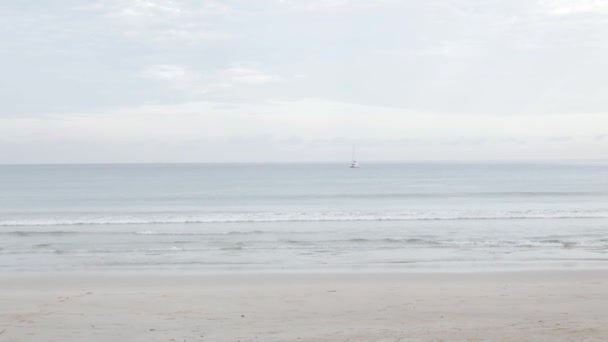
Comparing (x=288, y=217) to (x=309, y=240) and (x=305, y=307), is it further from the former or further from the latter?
(x=305, y=307)

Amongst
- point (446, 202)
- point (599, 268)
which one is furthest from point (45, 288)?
point (446, 202)

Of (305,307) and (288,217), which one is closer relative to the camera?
(305,307)

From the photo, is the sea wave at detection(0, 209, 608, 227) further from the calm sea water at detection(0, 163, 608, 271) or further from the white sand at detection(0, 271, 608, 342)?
the white sand at detection(0, 271, 608, 342)

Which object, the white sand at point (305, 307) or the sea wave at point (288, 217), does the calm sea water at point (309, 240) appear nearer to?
the sea wave at point (288, 217)

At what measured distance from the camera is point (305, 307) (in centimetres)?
966

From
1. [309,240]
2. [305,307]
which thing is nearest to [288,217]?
[309,240]

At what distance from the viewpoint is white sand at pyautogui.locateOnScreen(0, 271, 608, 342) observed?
7.90 meters

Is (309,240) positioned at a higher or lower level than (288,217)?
higher

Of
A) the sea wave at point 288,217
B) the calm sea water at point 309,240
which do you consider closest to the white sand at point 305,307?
the calm sea water at point 309,240

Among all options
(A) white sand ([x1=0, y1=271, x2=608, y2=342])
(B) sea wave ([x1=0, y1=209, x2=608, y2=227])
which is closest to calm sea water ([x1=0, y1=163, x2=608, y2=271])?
(B) sea wave ([x1=0, y1=209, x2=608, y2=227])

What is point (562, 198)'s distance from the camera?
39562 mm

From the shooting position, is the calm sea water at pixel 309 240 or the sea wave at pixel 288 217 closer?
the calm sea water at pixel 309 240

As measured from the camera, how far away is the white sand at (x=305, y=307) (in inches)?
311

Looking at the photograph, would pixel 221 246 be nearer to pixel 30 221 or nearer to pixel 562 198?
pixel 30 221
